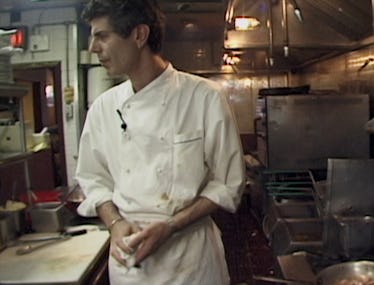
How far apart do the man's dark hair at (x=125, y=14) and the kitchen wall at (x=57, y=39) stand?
277cm

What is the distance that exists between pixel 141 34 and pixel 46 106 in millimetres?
5288

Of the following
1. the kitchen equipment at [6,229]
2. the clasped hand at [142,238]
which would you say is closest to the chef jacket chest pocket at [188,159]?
the clasped hand at [142,238]

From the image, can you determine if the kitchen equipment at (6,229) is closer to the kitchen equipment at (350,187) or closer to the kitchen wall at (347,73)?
the kitchen equipment at (350,187)

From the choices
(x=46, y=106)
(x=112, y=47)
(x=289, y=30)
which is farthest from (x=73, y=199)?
(x=46, y=106)

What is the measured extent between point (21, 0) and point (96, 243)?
2458 millimetres

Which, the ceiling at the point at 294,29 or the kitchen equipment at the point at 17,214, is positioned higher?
the ceiling at the point at 294,29

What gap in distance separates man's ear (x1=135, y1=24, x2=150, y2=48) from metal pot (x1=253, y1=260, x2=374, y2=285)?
4.24 feet

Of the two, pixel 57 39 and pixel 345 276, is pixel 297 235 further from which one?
pixel 57 39

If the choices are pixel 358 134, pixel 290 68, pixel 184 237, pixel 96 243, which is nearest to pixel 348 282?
pixel 184 237

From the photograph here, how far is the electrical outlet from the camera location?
3.92 meters

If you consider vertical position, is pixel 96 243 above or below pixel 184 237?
below

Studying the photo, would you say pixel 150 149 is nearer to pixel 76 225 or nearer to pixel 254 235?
pixel 76 225

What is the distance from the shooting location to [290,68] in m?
7.33

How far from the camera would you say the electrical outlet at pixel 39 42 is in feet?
12.8
